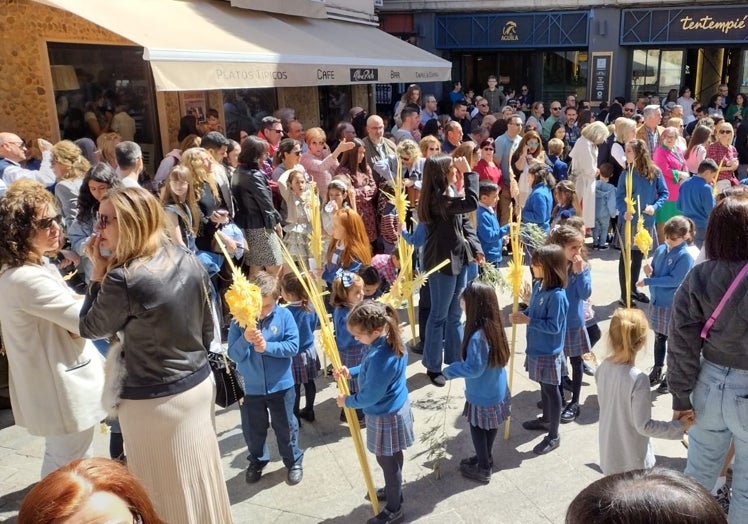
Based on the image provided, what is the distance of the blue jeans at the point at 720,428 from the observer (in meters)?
2.98

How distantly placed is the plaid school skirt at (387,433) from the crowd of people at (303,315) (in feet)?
0.04

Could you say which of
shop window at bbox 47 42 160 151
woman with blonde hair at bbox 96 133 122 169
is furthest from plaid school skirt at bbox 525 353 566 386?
shop window at bbox 47 42 160 151

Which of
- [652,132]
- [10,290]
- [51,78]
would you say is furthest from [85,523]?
[652,132]

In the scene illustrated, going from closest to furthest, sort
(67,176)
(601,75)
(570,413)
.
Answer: (570,413) → (67,176) → (601,75)

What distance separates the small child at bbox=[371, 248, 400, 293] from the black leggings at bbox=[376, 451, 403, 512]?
7.29 ft

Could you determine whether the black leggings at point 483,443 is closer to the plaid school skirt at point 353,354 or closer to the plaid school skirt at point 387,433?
the plaid school skirt at point 387,433

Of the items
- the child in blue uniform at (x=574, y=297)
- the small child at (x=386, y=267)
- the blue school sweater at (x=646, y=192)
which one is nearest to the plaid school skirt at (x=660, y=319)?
the child in blue uniform at (x=574, y=297)

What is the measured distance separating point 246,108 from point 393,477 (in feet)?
30.2

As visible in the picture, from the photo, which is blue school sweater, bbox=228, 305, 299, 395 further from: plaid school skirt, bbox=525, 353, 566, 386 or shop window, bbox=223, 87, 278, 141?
shop window, bbox=223, 87, 278, 141

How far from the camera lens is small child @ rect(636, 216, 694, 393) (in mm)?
4770

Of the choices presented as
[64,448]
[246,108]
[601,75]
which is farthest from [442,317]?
[601,75]

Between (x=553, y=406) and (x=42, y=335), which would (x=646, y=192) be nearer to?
(x=553, y=406)

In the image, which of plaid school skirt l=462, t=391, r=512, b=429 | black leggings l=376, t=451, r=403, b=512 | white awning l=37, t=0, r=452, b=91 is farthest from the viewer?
white awning l=37, t=0, r=452, b=91

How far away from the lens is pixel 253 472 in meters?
3.99
